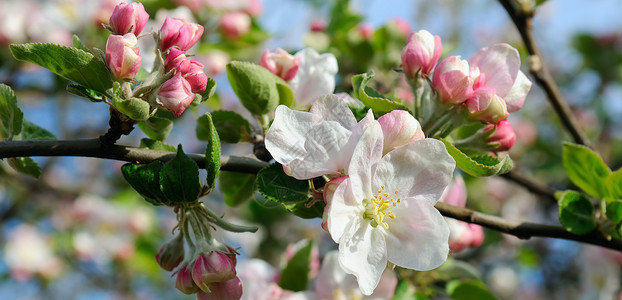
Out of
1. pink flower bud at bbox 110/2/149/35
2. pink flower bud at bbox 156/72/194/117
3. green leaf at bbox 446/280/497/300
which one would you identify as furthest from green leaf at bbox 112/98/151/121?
green leaf at bbox 446/280/497/300

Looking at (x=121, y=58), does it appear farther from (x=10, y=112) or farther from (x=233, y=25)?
(x=233, y=25)

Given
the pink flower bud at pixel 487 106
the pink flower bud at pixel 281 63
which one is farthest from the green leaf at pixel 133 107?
the pink flower bud at pixel 487 106

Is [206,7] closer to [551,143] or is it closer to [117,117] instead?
[117,117]

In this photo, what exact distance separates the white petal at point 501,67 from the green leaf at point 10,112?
0.74m

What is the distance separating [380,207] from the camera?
82cm

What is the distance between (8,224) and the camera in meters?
3.79

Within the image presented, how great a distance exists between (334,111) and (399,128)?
98mm

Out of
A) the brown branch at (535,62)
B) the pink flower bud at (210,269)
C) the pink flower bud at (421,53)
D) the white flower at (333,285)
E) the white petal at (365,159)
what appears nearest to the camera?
the white petal at (365,159)

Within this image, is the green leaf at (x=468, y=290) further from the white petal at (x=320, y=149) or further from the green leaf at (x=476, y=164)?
the white petal at (x=320, y=149)

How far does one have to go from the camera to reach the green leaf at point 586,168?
3.33ft

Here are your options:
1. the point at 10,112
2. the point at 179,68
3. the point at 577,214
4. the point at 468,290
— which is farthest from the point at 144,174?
the point at 468,290

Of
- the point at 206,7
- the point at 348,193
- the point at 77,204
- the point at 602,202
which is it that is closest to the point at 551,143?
the point at 206,7

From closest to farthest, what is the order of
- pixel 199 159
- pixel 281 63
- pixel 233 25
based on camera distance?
pixel 199 159, pixel 281 63, pixel 233 25

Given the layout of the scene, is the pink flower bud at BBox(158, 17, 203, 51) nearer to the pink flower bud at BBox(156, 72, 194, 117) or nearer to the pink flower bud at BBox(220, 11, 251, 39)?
the pink flower bud at BBox(156, 72, 194, 117)
